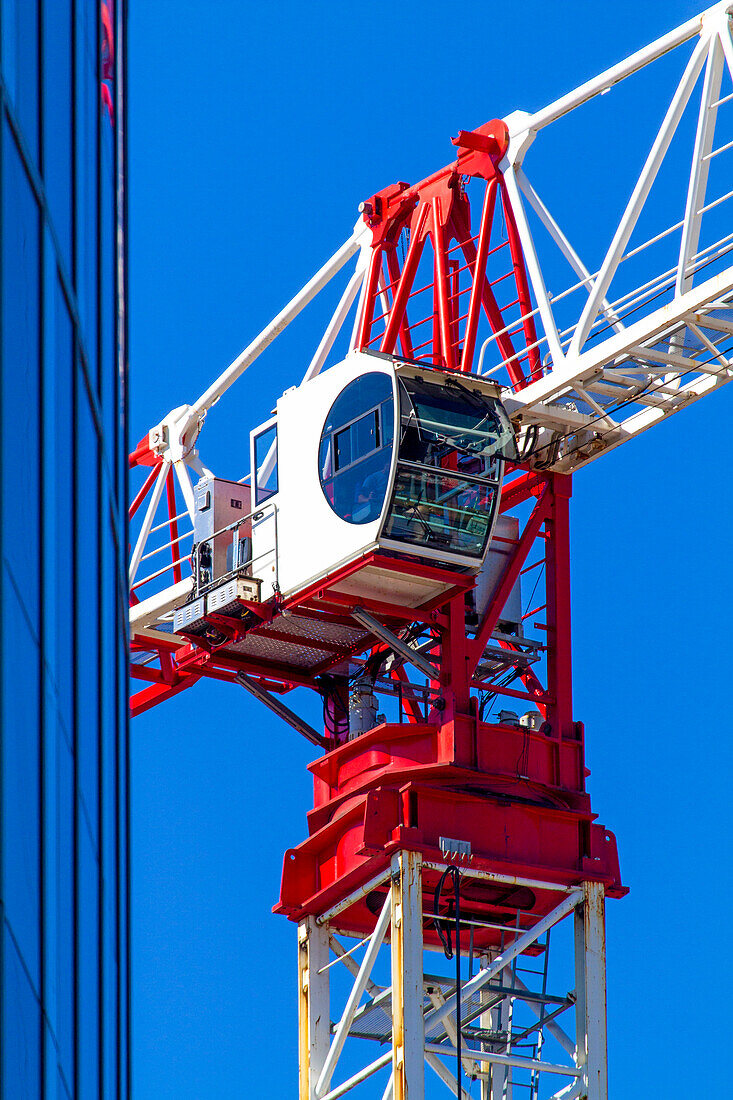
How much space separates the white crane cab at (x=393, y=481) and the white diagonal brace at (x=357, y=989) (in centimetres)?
558

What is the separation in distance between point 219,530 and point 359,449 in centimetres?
624

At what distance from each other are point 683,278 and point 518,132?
7875mm

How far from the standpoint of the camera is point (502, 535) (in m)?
46.1

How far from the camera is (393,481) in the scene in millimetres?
41812

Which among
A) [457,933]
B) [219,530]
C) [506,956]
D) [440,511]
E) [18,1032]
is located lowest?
[18,1032]

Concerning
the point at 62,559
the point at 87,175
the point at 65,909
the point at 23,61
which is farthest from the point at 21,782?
the point at 87,175

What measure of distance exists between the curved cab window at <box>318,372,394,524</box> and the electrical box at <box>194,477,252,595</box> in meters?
3.47

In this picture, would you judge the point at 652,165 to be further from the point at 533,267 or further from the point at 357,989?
the point at 357,989

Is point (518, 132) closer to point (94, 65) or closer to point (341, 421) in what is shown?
point (341, 421)

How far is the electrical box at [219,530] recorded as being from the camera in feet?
155

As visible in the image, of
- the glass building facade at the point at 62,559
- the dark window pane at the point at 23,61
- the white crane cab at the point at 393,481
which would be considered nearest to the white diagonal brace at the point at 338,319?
the white crane cab at the point at 393,481

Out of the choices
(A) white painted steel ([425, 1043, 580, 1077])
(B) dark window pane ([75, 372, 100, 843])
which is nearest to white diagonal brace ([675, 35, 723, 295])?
(A) white painted steel ([425, 1043, 580, 1077])

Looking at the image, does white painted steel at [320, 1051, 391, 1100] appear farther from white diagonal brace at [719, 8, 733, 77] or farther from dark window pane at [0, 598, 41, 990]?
dark window pane at [0, 598, 41, 990]

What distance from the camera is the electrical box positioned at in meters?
47.3
